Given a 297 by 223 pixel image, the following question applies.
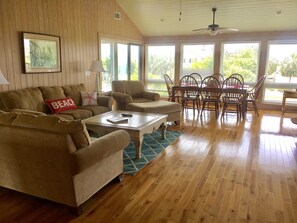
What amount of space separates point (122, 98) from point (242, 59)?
13.2 feet

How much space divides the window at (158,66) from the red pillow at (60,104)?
427 centimetres

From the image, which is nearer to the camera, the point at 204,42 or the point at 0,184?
the point at 0,184

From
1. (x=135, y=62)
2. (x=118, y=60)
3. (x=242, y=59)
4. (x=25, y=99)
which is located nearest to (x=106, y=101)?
(x=25, y=99)

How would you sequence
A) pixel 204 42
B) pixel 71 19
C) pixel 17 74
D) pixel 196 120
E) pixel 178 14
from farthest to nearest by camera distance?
pixel 204 42
pixel 178 14
pixel 196 120
pixel 71 19
pixel 17 74

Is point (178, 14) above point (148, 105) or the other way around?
above

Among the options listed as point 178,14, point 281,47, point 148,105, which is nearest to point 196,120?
point 148,105

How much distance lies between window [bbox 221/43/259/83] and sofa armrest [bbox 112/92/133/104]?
368 cm

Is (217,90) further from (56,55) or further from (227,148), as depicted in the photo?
(56,55)

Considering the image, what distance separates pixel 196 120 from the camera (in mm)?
5668

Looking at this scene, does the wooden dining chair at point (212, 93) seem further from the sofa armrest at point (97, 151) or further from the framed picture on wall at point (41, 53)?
the sofa armrest at point (97, 151)

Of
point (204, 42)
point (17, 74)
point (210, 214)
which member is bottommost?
point (210, 214)

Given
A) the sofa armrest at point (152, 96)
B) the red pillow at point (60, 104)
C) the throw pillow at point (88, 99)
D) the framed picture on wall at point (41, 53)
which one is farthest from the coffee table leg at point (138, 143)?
the framed picture on wall at point (41, 53)

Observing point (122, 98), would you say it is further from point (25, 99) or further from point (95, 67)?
point (25, 99)

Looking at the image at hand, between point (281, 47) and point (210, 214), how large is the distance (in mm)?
6069
